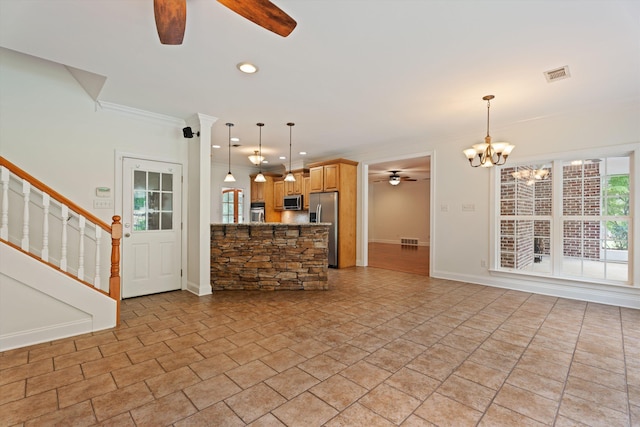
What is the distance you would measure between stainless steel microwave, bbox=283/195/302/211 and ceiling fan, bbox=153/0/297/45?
5.65 metres

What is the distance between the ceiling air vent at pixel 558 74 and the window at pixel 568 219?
1694 millimetres

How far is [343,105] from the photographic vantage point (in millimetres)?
3885

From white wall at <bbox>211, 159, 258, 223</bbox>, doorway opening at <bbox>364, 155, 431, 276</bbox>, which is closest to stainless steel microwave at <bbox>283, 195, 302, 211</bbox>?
white wall at <bbox>211, 159, 258, 223</bbox>

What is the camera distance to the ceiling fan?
5.47 ft

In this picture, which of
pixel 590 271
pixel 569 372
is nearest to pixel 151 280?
pixel 569 372

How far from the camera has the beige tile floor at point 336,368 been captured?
1766 millimetres

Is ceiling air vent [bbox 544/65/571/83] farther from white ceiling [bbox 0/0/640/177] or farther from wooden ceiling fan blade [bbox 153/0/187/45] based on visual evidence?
wooden ceiling fan blade [bbox 153/0/187/45]

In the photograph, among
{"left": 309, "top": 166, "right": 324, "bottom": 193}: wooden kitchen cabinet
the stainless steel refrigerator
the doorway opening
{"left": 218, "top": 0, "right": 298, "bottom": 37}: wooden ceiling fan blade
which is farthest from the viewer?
the doorway opening

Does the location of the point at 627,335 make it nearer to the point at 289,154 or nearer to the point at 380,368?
the point at 380,368

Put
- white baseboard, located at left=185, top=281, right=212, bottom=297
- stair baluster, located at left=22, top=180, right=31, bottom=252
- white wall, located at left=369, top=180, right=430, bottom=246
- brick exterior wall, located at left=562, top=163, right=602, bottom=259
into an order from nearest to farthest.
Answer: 1. stair baluster, located at left=22, top=180, right=31, bottom=252
2. brick exterior wall, located at left=562, top=163, right=602, bottom=259
3. white baseboard, located at left=185, top=281, right=212, bottom=297
4. white wall, located at left=369, top=180, right=430, bottom=246

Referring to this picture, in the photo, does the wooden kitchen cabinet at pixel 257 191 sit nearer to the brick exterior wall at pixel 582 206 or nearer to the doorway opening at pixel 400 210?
the doorway opening at pixel 400 210

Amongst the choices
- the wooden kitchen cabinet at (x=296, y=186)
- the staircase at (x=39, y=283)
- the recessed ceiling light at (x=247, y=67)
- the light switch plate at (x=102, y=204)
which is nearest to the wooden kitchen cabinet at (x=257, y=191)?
the wooden kitchen cabinet at (x=296, y=186)

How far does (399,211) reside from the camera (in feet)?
37.9

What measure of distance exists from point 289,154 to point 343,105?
10.9ft
